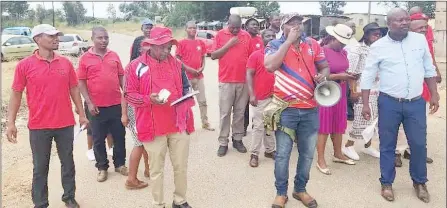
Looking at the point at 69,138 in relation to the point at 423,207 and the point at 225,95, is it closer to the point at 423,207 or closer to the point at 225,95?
the point at 225,95

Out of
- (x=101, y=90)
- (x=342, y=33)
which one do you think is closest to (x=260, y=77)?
(x=342, y=33)

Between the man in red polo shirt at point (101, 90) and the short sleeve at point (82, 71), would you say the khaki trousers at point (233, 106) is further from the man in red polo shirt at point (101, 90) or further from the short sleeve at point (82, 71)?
the short sleeve at point (82, 71)

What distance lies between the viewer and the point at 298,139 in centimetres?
400

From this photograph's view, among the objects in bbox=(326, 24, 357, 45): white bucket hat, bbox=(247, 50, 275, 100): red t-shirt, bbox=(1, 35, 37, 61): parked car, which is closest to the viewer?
bbox=(326, 24, 357, 45): white bucket hat

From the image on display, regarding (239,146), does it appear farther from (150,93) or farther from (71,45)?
(71,45)

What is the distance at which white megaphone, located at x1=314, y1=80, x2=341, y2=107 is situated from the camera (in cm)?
377

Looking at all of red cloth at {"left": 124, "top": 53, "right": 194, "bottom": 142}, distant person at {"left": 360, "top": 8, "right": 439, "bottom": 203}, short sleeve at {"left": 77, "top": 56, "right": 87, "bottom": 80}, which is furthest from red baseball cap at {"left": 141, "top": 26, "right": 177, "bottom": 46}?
distant person at {"left": 360, "top": 8, "right": 439, "bottom": 203}

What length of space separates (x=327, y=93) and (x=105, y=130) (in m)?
2.64

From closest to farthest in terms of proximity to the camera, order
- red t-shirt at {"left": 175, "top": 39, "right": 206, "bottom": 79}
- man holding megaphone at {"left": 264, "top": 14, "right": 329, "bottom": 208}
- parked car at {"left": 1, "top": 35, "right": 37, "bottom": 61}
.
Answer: man holding megaphone at {"left": 264, "top": 14, "right": 329, "bottom": 208}
red t-shirt at {"left": 175, "top": 39, "right": 206, "bottom": 79}
parked car at {"left": 1, "top": 35, "right": 37, "bottom": 61}

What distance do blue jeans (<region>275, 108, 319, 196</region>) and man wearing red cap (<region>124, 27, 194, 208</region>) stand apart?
870mm

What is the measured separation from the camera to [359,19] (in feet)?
128

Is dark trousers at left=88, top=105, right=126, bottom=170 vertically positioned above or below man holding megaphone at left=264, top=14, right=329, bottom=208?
below

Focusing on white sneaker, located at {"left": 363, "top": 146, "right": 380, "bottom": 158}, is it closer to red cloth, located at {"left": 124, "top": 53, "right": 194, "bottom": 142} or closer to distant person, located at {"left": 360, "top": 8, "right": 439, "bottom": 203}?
distant person, located at {"left": 360, "top": 8, "right": 439, "bottom": 203}

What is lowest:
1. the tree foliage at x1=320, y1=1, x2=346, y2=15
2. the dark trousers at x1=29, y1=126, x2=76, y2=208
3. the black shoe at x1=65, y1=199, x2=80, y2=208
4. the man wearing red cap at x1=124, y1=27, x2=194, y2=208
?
the black shoe at x1=65, y1=199, x2=80, y2=208
